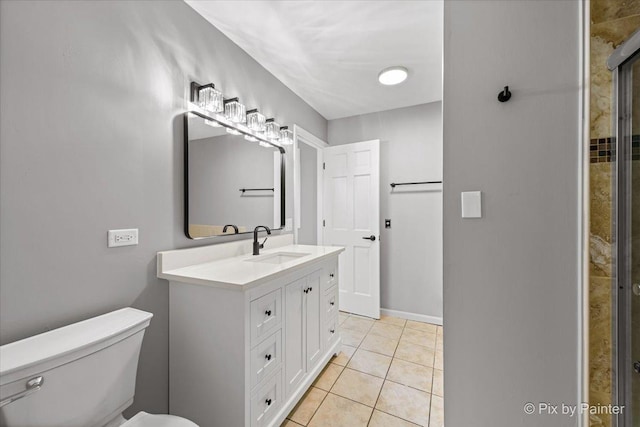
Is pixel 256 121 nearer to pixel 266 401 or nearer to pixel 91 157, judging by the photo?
pixel 91 157

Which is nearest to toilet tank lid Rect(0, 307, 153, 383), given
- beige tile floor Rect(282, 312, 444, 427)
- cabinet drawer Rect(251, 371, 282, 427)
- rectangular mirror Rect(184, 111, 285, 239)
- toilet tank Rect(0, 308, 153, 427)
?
toilet tank Rect(0, 308, 153, 427)

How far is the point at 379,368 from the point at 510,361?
1.15m

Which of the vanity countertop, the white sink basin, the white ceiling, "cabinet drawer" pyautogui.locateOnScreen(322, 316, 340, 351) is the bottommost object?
"cabinet drawer" pyautogui.locateOnScreen(322, 316, 340, 351)

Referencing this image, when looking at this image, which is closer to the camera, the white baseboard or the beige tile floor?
the beige tile floor

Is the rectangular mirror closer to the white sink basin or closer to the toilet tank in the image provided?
the white sink basin

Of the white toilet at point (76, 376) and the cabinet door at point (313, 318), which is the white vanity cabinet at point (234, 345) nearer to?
the cabinet door at point (313, 318)

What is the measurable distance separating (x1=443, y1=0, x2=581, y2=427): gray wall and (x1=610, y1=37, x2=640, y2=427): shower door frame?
0.12 m

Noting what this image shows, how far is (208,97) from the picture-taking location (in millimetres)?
1615

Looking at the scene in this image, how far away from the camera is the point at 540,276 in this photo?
1102 millimetres

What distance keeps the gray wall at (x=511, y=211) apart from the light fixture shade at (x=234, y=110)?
134 cm

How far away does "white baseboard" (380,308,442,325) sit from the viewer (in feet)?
9.52

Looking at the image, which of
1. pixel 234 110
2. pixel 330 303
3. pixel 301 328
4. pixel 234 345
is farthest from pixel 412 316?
pixel 234 110

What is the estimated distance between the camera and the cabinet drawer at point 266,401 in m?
1.27

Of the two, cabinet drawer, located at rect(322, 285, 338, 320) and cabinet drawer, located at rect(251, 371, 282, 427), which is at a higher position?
cabinet drawer, located at rect(322, 285, 338, 320)
